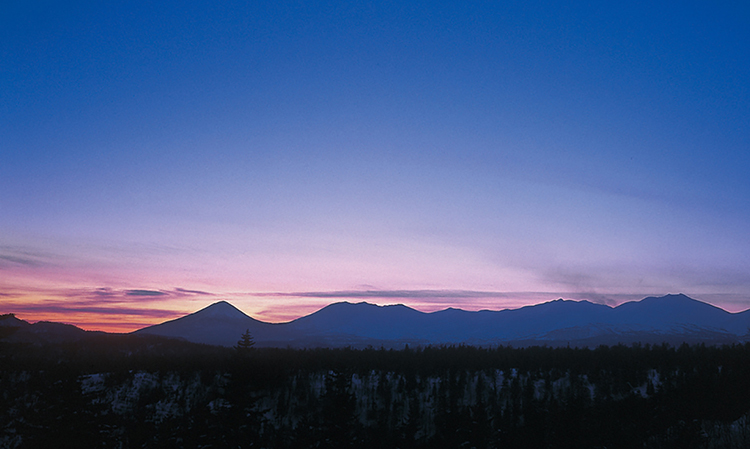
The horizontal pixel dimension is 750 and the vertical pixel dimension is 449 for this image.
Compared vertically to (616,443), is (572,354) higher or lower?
higher

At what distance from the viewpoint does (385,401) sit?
49375mm

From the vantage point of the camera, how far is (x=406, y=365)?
54.6 m

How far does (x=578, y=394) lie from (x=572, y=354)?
9563 mm

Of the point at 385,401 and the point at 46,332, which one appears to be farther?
the point at 46,332

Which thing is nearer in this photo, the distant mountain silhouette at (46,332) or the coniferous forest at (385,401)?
the coniferous forest at (385,401)

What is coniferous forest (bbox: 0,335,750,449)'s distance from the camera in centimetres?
4388

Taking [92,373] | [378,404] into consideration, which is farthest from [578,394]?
[92,373]

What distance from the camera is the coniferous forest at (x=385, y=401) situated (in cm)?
4388

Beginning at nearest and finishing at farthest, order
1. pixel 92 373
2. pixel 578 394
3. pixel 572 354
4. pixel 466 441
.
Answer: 1. pixel 466 441
2. pixel 578 394
3. pixel 92 373
4. pixel 572 354

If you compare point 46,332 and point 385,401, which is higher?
point 46,332

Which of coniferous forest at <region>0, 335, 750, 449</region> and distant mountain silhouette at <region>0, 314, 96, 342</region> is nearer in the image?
coniferous forest at <region>0, 335, 750, 449</region>

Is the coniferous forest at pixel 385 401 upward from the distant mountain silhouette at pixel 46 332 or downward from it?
downward

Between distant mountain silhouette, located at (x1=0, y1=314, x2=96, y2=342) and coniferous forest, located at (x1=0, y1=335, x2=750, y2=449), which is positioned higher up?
distant mountain silhouette, located at (x1=0, y1=314, x2=96, y2=342)

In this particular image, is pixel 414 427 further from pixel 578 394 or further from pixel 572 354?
pixel 572 354
